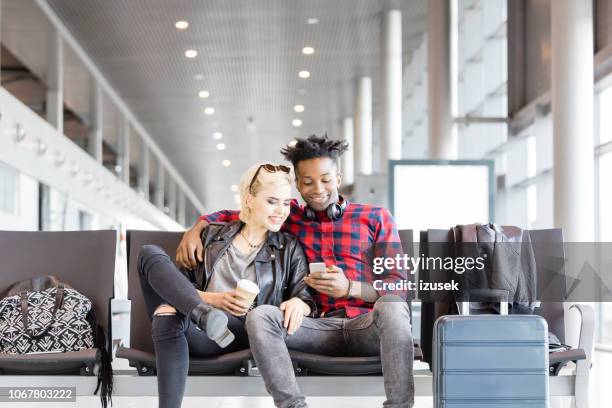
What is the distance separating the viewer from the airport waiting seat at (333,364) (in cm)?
301

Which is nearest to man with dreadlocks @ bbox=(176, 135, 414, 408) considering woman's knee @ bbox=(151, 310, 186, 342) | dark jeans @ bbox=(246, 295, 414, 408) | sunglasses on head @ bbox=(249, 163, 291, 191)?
dark jeans @ bbox=(246, 295, 414, 408)


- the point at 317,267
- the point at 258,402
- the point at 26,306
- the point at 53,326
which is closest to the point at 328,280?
the point at 317,267

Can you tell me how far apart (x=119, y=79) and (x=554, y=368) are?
13.7m

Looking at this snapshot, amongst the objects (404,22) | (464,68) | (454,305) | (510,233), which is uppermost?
(404,22)

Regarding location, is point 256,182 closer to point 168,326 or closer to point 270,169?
point 270,169

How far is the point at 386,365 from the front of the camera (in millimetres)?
2803

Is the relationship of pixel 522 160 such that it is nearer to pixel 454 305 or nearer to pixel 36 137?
pixel 36 137

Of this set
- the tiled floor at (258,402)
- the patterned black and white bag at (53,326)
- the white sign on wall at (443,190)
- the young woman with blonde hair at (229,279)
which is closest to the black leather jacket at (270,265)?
the young woman with blonde hair at (229,279)

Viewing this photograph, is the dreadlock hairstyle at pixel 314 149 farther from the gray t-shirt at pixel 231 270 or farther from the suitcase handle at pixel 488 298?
the suitcase handle at pixel 488 298

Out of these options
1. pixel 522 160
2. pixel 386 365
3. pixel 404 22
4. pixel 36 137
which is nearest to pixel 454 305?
pixel 386 365

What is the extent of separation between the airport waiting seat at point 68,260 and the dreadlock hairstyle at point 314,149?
0.88 meters

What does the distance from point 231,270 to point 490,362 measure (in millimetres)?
936

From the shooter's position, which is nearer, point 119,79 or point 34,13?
point 34,13

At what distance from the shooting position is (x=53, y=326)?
3229 millimetres
